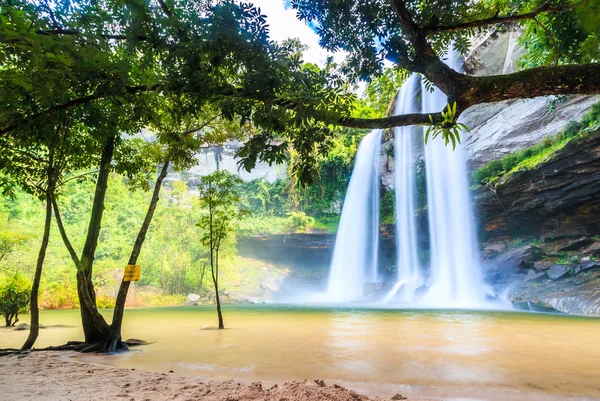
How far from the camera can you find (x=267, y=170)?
32.4m

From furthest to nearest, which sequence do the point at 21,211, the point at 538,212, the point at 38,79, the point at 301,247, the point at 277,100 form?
1. the point at 301,247
2. the point at 21,211
3. the point at 538,212
4. the point at 277,100
5. the point at 38,79

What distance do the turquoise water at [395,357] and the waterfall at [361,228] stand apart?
13938 millimetres

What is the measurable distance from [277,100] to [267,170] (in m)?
30.4

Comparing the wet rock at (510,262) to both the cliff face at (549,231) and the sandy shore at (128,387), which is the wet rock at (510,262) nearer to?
the cliff face at (549,231)

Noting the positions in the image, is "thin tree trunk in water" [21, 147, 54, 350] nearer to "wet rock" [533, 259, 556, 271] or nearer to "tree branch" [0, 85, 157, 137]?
"tree branch" [0, 85, 157, 137]

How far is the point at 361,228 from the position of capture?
21.9 metres

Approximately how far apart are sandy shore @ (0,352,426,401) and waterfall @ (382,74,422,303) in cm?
1693

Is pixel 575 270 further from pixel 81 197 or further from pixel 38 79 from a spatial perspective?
pixel 81 197

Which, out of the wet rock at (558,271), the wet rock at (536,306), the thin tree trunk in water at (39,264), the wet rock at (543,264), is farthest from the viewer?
the wet rock at (543,264)

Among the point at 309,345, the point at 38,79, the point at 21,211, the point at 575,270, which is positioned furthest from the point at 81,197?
the point at 575,270

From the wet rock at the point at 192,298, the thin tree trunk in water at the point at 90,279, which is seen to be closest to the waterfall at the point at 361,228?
the wet rock at the point at 192,298

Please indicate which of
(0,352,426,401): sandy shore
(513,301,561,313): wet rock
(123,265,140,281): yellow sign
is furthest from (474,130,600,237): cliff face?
(123,265,140,281): yellow sign

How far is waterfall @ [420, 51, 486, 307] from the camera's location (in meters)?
15.7

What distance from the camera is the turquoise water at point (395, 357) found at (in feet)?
10.9
